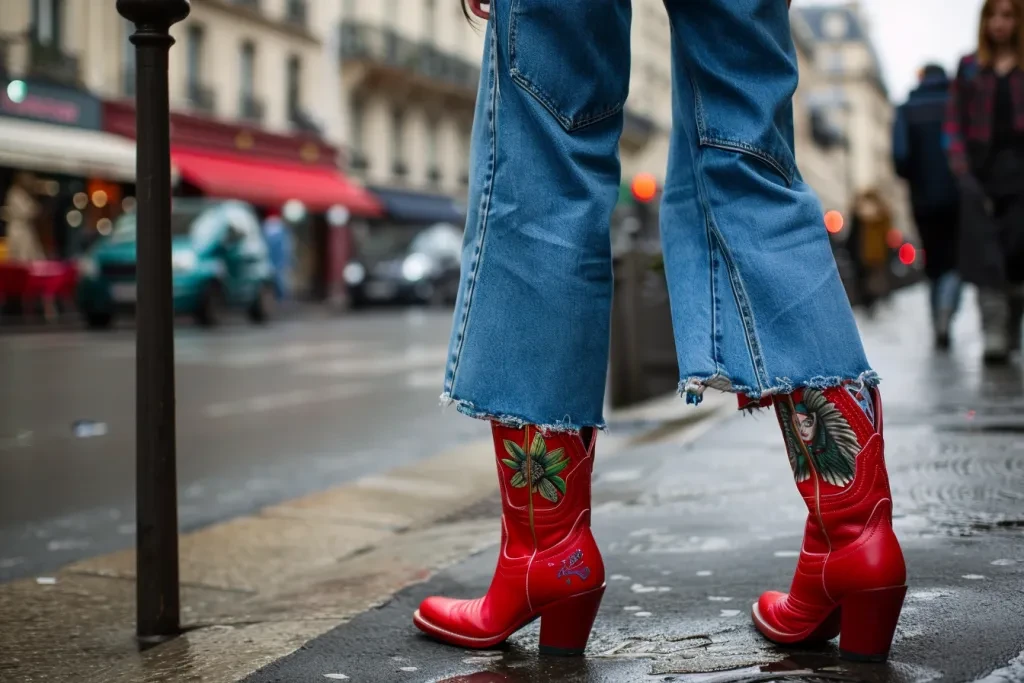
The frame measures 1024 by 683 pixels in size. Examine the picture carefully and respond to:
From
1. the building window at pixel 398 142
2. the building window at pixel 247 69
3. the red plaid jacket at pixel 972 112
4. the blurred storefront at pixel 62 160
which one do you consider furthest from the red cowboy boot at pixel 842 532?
the building window at pixel 398 142

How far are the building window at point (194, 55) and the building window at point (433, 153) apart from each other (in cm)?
1110

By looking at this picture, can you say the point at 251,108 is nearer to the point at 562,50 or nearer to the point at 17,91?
the point at 17,91

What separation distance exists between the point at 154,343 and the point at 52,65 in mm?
22593

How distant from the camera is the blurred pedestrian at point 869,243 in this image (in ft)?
58.3

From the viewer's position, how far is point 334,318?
72.6ft

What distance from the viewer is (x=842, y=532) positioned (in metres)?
1.96

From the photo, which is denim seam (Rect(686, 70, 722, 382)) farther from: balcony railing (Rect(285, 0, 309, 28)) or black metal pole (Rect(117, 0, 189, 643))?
balcony railing (Rect(285, 0, 309, 28))

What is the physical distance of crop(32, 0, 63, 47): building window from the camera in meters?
22.6

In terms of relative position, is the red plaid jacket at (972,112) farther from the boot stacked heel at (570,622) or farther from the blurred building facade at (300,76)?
the blurred building facade at (300,76)

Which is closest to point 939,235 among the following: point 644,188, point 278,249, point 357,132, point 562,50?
point 644,188

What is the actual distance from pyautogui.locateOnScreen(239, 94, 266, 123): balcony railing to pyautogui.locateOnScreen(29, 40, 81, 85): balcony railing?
23.8ft

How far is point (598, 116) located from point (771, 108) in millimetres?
263

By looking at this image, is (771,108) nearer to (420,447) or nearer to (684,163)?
(684,163)

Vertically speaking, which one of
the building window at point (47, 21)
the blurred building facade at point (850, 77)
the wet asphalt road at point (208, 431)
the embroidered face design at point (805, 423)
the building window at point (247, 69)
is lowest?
the wet asphalt road at point (208, 431)
